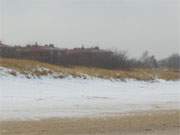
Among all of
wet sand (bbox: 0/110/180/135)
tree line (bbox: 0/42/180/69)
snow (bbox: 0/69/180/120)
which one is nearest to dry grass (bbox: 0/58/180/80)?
snow (bbox: 0/69/180/120)

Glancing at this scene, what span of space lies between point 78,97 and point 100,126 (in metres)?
9.45

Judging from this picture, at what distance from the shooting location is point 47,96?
22.5m

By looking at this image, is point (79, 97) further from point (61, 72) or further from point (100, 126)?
point (100, 126)

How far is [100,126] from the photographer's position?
43.1 feet

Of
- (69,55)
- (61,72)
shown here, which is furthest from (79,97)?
(69,55)

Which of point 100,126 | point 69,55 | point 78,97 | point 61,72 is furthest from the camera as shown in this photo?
point 69,55

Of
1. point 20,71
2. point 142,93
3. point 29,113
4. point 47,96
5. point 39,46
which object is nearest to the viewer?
point 29,113

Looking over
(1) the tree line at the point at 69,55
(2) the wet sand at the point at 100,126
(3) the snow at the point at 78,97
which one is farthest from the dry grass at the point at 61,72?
(2) the wet sand at the point at 100,126

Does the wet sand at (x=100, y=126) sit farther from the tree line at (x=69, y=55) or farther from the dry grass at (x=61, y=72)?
the tree line at (x=69, y=55)

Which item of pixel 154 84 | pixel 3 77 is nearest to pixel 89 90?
pixel 3 77

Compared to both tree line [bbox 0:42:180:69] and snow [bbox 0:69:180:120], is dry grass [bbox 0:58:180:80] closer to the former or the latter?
snow [bbox 0:69:180:120]

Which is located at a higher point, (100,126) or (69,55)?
(69,55)

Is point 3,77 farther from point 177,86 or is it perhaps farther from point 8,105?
point 177,86

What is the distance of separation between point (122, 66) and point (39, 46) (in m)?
6.02
